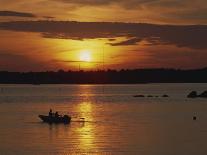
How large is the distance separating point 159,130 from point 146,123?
30.6 ft

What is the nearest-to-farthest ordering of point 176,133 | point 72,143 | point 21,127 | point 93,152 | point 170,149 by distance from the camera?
point 93,152, point 170,149, point 72,143, point 176,133, point 21,127

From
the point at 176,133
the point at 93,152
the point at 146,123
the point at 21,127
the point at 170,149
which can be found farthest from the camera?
the point at 146,123

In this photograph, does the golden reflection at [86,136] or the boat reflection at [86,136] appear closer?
the boat reflection at [86,136]

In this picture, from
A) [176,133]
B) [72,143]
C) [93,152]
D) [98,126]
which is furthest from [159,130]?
[93,152]

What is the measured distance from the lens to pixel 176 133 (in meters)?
55.2

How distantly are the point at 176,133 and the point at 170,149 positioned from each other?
11.8 meters

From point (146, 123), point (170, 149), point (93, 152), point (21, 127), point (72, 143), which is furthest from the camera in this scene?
point (146, 123)

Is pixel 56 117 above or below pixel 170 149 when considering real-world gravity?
above

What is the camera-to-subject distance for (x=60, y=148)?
44031 mm

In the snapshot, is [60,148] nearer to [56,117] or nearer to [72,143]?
[72,143]

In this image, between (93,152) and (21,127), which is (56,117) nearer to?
(21,127)

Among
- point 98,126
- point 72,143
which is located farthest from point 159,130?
point 72,143

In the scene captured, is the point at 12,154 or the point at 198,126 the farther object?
the point at 198,126

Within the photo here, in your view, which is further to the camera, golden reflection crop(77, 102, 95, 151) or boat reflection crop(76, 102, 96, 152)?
golden reflection crop(77, 102, 95, 151)
